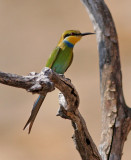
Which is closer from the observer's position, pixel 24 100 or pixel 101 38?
pixel 101 38

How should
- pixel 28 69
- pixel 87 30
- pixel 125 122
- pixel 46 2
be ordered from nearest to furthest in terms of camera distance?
pixel 125 122
pixel 28 69
pixel 87 30
pixel 46 2

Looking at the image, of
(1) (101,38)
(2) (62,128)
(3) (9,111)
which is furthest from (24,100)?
(1) (101,38)

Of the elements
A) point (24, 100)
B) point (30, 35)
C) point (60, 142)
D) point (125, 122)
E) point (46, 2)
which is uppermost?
point (46, 2)

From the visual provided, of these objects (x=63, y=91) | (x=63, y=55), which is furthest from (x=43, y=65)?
(x=63, y=91)

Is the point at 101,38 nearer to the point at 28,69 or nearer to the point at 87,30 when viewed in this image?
the point at 28,69

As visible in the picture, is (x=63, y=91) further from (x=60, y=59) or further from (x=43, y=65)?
(x=43, y=65)

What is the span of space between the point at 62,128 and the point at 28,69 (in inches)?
43.5

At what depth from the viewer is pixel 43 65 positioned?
5.16m

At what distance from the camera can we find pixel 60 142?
425cm

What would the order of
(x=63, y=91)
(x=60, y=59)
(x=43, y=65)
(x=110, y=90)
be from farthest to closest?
1. (x=43, y=65)
2. (x=60, y=59)
3. (x=110, y=90)
4. (x=63, y=91)

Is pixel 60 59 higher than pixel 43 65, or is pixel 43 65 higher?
pixel 43 65

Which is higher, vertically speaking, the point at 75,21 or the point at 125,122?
the point at 75,21

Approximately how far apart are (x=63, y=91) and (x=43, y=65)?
3509 millimetres

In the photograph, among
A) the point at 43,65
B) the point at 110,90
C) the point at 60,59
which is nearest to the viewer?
the point at 110,90
